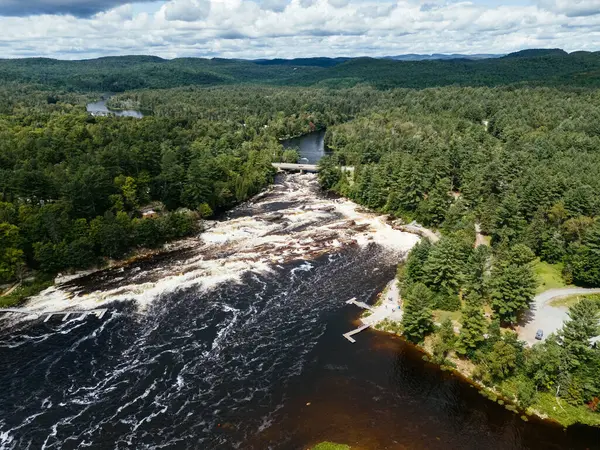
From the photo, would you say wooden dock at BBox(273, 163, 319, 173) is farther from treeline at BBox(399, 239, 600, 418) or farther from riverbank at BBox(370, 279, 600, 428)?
riverbank at BBox(370, 279, 600, 428)

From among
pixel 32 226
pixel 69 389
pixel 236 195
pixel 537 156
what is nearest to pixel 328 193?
pixel 236 195

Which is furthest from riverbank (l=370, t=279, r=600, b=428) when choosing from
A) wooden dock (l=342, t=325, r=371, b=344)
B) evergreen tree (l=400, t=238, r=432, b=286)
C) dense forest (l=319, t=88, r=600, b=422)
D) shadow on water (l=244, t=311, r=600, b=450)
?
evergreen tree (l=400, t=238, r=432, b=286)

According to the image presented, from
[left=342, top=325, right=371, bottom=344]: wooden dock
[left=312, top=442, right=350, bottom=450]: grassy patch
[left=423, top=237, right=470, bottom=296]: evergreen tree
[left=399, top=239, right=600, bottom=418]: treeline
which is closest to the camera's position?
[left=312, top=442, right=350, bottom=450]: grassy patch

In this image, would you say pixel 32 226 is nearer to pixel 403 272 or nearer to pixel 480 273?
pixel 403 272

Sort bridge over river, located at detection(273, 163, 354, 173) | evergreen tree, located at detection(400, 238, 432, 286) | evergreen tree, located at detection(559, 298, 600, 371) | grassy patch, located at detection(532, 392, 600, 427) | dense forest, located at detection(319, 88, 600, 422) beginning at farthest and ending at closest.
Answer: bridge over river, located at detection(273, 163, 354, 173)
evergreen tree, located at detection(400, 238, 432, 286)
dense forest, located at detection(319, 88, 600, 422)
evergreen tree, located at detection(559, 298, 600, 371)
grassy patch, located at detection(532, 392, 600, 427)

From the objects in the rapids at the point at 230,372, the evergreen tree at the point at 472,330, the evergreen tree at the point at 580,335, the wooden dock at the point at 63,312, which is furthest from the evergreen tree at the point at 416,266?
the wooden dock at the point at 63,312
